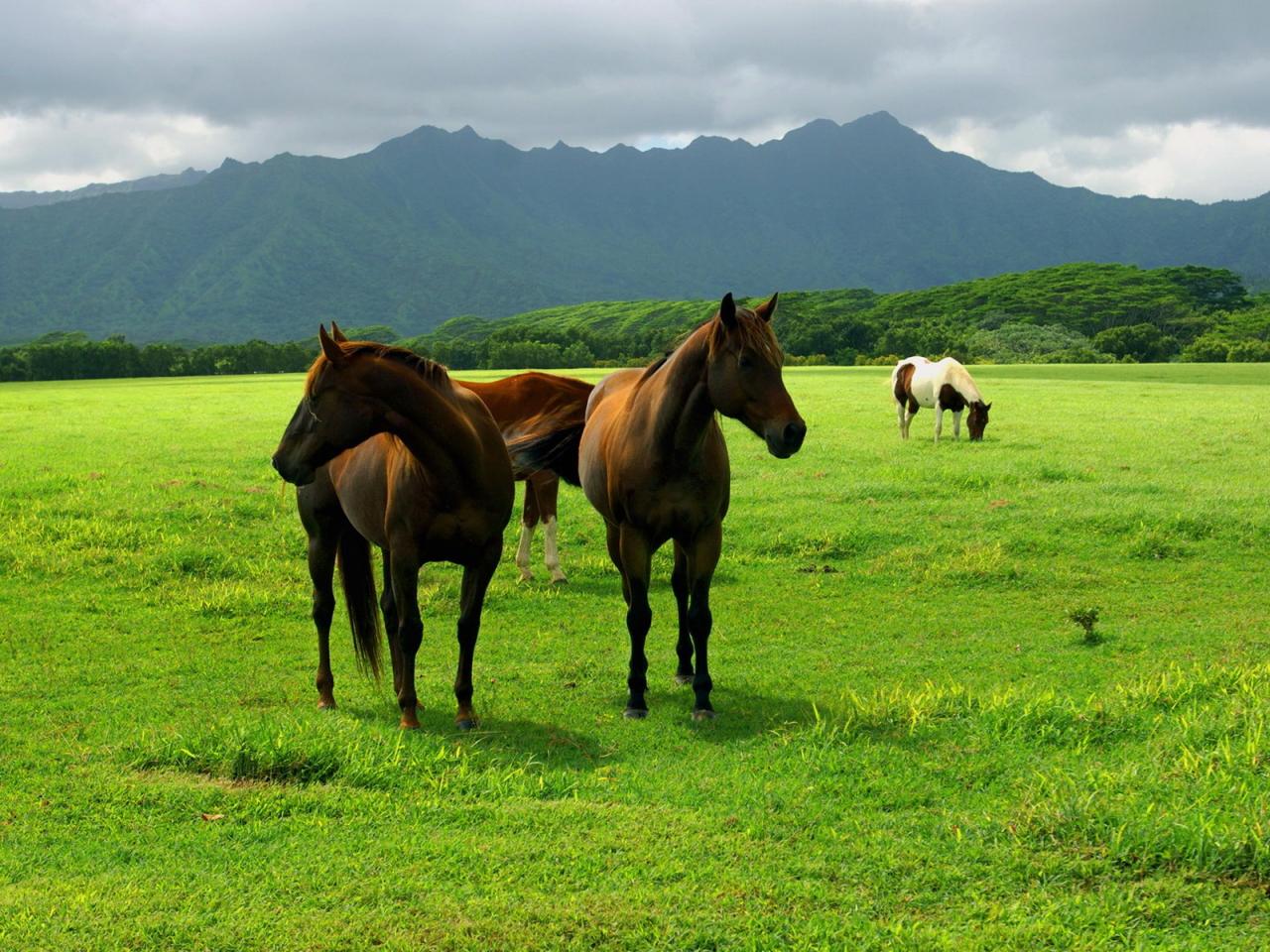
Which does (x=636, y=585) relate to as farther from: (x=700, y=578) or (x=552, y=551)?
(x=552, y=551)

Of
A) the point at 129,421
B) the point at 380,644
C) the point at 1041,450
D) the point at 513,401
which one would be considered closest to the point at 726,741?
the point at 380,644

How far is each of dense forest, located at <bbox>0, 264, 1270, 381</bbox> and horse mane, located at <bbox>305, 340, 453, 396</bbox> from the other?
117 feet

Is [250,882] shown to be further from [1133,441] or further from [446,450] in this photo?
[1133,441]

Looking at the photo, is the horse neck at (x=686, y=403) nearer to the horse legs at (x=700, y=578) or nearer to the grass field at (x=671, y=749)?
the horse legs at (x=700, y=578)

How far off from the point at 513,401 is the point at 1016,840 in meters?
7.86

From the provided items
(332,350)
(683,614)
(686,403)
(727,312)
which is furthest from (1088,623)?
(332,350)

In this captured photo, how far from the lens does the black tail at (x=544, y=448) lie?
1022 cm

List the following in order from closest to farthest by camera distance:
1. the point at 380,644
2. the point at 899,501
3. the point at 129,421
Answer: the point at 380,644 → the point at 899,501 → the point at 129,421

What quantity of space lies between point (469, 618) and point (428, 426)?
122 centimetres

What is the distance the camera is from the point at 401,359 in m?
6.47

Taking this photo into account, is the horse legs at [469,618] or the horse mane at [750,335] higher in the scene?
the horse mane at [750,335]

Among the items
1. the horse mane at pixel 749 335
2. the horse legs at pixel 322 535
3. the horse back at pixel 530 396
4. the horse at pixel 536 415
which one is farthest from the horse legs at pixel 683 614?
the horse back at pixel 530 396

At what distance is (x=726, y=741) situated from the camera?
6.16 meters

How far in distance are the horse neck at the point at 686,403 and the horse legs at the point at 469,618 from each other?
125 cm
